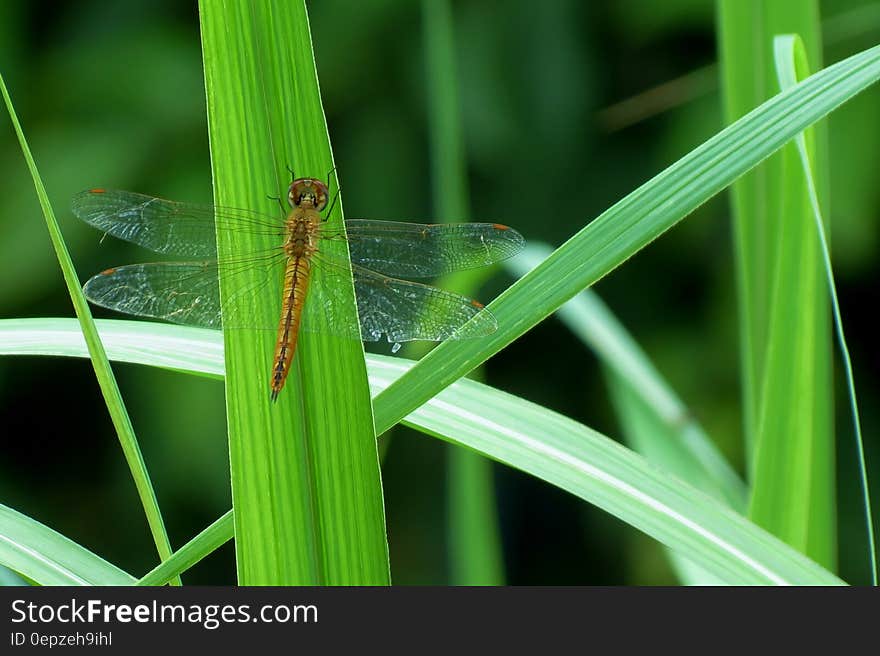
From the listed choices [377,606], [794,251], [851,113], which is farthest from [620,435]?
[377,606]

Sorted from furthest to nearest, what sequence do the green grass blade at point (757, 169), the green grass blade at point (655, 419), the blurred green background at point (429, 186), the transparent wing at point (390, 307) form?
the blurred green background at point (429, 186), the green grass blade at point (655, 419), the green grass blade at point (757, 169), the transparent wing at point (390, 307)

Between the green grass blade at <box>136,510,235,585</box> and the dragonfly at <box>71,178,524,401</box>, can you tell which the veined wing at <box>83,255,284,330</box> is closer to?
the dragonfly at <box>71,178,524,401</box>

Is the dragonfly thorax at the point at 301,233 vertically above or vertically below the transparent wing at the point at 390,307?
above

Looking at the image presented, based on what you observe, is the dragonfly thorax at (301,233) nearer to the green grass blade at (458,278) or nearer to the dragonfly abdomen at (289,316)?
the dragonfly abdomen at (289,316)

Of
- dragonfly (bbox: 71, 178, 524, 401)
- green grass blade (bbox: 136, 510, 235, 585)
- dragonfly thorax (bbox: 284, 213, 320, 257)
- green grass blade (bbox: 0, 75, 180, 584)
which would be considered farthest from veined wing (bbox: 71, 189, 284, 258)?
green grass blade (bbox: 136, 510, 235, 585)

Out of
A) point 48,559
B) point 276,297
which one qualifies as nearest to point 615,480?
point 276,297

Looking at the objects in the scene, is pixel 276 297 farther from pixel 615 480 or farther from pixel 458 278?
pixel 458 278

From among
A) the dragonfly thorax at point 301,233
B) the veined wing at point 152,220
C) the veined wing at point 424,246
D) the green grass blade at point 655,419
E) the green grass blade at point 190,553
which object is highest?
the veined wing at point 152,220

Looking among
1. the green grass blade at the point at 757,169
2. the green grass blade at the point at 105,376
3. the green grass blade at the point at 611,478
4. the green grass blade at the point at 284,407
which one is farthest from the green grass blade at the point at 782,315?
the green grass blade at the point at 105,376
